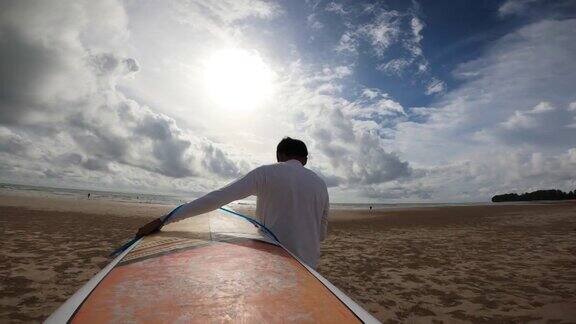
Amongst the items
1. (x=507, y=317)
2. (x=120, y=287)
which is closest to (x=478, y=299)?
(x=507, y=317)

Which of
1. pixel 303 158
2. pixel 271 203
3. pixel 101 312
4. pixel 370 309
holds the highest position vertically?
pixel 303 158

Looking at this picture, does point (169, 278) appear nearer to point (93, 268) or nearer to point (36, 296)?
point (36, 296)

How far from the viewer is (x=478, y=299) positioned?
5406mm

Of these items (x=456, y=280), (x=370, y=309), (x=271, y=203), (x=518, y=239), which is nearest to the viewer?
(x=271, y=203)

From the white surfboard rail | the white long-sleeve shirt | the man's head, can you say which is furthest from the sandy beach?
the white surfboard rail

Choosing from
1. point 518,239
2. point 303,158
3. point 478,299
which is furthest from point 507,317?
point 518,239

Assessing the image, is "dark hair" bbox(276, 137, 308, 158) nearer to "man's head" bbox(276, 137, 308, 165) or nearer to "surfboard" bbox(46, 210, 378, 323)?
"man's head" bbox(276, 137, 308, 165)

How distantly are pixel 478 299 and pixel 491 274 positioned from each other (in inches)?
83.6

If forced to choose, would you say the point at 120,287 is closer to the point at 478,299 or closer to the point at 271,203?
the point at 271,203

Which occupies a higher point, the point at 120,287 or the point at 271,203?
the point at 271,203

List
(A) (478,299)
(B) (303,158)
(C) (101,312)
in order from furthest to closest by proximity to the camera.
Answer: (A) (478,299), (B) (303,158), (C) (101,312)

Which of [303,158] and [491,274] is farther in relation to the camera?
[491,274]

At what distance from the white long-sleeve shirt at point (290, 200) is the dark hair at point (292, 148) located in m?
0.14

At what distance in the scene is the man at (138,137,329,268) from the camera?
258 cm
